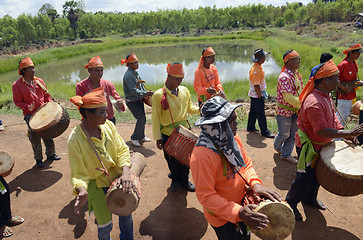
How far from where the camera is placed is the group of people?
1740 millimetres

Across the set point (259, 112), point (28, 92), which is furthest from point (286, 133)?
point (28, 92)

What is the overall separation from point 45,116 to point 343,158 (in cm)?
409

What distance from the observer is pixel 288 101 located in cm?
380

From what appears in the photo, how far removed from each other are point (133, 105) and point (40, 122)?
1757mm

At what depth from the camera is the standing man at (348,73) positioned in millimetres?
4762

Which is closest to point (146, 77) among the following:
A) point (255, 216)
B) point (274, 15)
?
point (255, 216)

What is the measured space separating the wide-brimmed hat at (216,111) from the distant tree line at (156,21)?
4938 cm

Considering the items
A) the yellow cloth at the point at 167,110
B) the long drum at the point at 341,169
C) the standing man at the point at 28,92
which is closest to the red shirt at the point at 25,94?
the standing man at the point at 28,92

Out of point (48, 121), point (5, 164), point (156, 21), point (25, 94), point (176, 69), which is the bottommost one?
point (5, 164)

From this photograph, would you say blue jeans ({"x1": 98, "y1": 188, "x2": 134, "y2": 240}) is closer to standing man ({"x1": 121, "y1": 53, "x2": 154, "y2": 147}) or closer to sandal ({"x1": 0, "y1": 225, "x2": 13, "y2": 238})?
sandal ({"x1": 0, "y1": 225, "x2": 13, "y2": 238})

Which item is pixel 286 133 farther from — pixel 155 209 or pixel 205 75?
pixel 155 209

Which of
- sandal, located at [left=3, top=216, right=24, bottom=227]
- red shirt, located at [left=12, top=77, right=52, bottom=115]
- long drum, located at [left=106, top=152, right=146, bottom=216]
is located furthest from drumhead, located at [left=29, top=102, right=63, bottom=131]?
long drum, located at [left=106, top=152, right=146, bottom=216]

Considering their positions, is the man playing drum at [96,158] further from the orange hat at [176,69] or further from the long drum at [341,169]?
the long drum at [341,169]

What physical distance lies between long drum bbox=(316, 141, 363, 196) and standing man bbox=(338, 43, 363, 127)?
8.91ft
